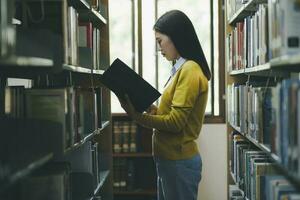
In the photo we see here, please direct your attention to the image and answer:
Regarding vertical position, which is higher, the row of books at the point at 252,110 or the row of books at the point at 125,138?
the row of books at the point at 252,110

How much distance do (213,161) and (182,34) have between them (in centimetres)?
252

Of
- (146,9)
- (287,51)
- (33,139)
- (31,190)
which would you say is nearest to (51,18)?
(33,139)

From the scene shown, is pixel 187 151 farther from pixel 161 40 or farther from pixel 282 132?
pixel 282 132

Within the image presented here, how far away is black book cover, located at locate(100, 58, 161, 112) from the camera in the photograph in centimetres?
288

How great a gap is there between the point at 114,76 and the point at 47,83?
1.22 feet

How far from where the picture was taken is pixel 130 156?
4898 millimetres

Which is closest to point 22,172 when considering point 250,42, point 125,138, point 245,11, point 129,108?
point 129,108

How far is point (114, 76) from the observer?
2.88 meters

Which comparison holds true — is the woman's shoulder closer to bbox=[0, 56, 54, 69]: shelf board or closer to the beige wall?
bbox=[0, 56, 54, 69]: shelf board

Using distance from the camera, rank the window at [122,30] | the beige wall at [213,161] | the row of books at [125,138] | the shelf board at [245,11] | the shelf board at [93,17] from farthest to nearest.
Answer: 1. the window at [122,30]
2. the beige wall at [213,161]
3. the row of books at [125,138]
4. the shelf board at [93,17]
5. the shelf board at [245,11]

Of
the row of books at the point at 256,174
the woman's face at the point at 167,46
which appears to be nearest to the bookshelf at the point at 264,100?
the row of books at the point at 256,174

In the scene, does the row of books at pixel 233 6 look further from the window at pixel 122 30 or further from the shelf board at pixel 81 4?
the window at pixel 122 30

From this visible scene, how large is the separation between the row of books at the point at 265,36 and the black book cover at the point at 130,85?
616 mm

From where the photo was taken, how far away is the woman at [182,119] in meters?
2.73
